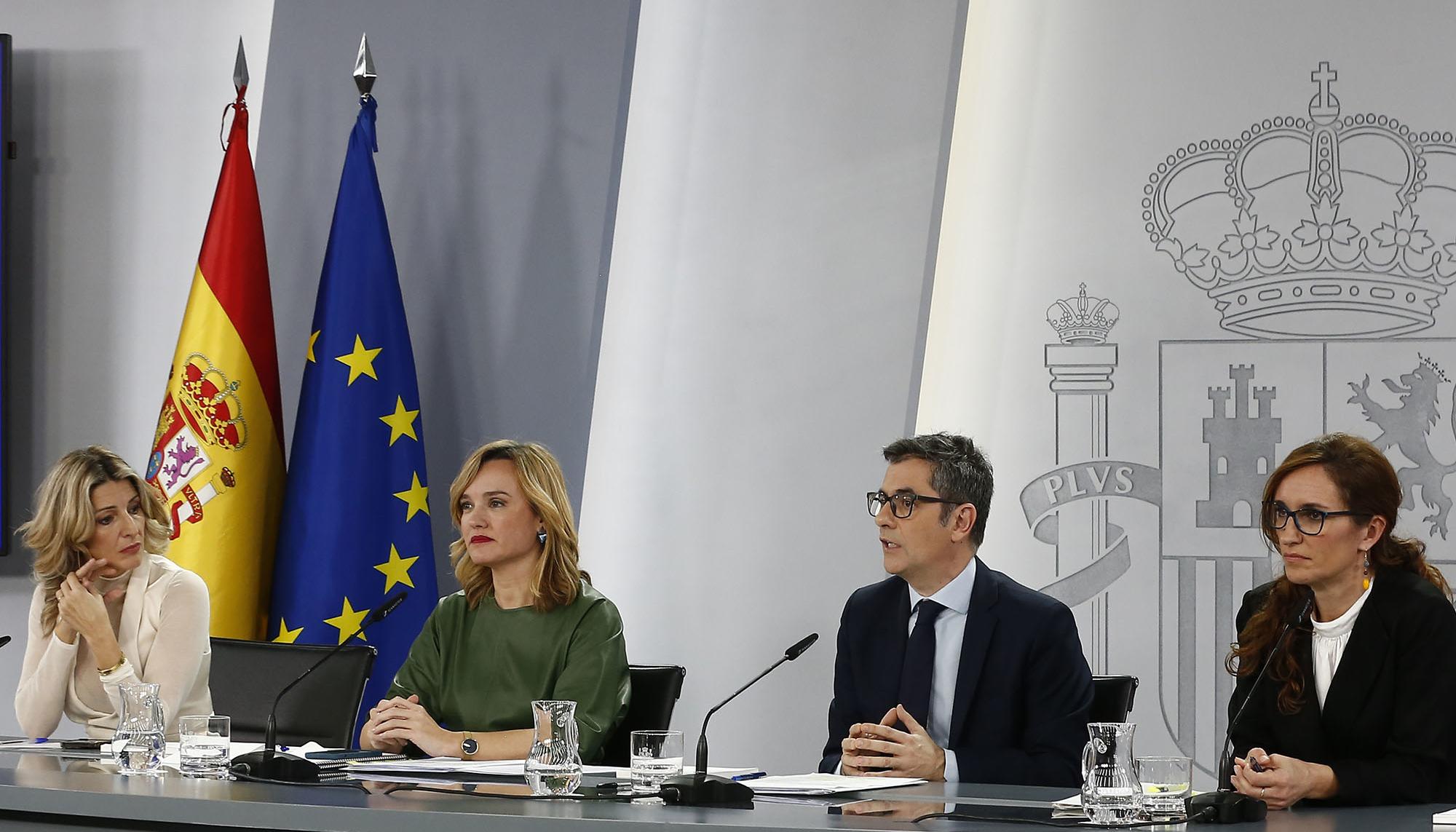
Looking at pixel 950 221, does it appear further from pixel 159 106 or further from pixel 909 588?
pixel 159 106

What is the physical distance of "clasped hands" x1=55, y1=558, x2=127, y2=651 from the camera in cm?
314

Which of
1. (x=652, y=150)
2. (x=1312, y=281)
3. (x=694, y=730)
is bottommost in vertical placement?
(x=694, y=730)

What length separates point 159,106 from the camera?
4.51 metres

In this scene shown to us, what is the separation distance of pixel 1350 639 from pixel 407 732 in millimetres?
1620

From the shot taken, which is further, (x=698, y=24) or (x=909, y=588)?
(x=698, y=24)

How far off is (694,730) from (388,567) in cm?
89

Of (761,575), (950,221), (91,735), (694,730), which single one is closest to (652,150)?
(950,221)

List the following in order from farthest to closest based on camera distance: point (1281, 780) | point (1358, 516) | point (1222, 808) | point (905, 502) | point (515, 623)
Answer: point (515, 623) < point (905, 502) < point (1358, 516) < point (1281, 780) < point (1222, 808)

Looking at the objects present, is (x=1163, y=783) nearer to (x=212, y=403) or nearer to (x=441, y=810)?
(x=441, y=810)

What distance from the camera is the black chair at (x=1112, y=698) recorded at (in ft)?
9.41

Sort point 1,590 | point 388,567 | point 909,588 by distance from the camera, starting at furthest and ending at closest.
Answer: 1. point 1,590
2. point 388,567
3. point 909,588

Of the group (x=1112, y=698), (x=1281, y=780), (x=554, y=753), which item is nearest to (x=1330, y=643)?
(x=1281, y=780)

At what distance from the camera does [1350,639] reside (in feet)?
7.88

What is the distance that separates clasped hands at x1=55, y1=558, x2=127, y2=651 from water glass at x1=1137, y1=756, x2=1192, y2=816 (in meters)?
2.11
